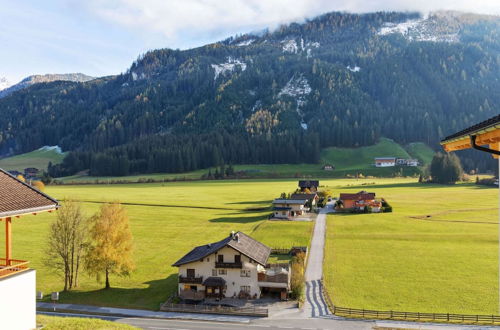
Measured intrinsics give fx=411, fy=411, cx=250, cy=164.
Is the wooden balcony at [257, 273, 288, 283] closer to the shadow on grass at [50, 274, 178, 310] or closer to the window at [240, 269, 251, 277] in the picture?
the window at [240, 269, 251, 277]

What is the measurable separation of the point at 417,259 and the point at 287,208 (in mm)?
41511

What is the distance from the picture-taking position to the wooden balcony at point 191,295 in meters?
48.4

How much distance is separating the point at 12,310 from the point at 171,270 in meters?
43.7

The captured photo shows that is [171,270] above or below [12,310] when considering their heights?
below

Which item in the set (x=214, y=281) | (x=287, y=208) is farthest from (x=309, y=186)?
(x=214, y=281)

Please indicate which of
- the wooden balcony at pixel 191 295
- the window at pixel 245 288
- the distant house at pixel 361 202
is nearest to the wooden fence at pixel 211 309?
the wooden balcony at pixel 191 295

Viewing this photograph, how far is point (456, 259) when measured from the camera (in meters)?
60.3

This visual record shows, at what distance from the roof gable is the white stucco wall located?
34294 mm

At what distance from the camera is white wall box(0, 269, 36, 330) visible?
15797 millimetres

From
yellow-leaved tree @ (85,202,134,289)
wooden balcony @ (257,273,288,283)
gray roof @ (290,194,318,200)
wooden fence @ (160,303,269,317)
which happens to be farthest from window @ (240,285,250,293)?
gray roof @ (290,194,318,200)

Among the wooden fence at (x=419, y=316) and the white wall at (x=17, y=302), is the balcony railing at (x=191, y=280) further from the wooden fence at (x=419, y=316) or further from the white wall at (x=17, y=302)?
the white wall at (x=17, y=302)

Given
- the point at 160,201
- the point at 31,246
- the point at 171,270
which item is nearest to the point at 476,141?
the point at 171,270

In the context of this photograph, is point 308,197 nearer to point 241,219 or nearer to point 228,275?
point 241,219

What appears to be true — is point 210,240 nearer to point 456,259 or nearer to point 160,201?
point 456,259
